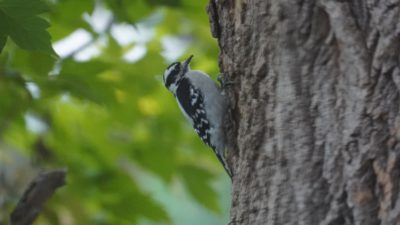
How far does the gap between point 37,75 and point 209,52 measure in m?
1.45

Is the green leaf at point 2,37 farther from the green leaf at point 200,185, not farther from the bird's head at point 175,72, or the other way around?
the green leaf at point 200,185

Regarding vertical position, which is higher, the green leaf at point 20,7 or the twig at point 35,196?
the green leaf at point 20,7

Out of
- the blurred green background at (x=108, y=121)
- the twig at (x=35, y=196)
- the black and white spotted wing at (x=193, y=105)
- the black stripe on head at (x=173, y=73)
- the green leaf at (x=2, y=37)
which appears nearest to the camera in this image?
the green leaf at (x=2, y=37)

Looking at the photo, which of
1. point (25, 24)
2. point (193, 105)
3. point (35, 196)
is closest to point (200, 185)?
point (193, 105)

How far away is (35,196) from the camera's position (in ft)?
9.71

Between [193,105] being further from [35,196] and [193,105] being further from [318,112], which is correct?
[318,112]

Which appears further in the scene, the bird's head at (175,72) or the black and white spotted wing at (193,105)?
the bird's head at (175,72)

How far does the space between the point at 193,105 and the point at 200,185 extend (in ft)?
1.84

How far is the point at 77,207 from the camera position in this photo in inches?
163

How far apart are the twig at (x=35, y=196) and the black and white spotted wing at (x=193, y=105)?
1.00m

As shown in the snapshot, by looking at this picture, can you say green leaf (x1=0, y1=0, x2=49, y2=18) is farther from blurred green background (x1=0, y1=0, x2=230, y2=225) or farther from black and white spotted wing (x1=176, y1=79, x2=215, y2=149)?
black and white spotted wing (x1=176, y1=79, x2=215, y2=149)

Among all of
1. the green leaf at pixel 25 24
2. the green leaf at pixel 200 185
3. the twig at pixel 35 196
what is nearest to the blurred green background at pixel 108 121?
the green leaf at pixel 200 185

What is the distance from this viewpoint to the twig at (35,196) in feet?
9.68

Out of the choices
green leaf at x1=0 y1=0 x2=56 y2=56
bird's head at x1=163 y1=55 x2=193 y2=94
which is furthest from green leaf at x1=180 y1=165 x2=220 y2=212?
green leaf at x1=0 y1=0 x2=56 y2=56
